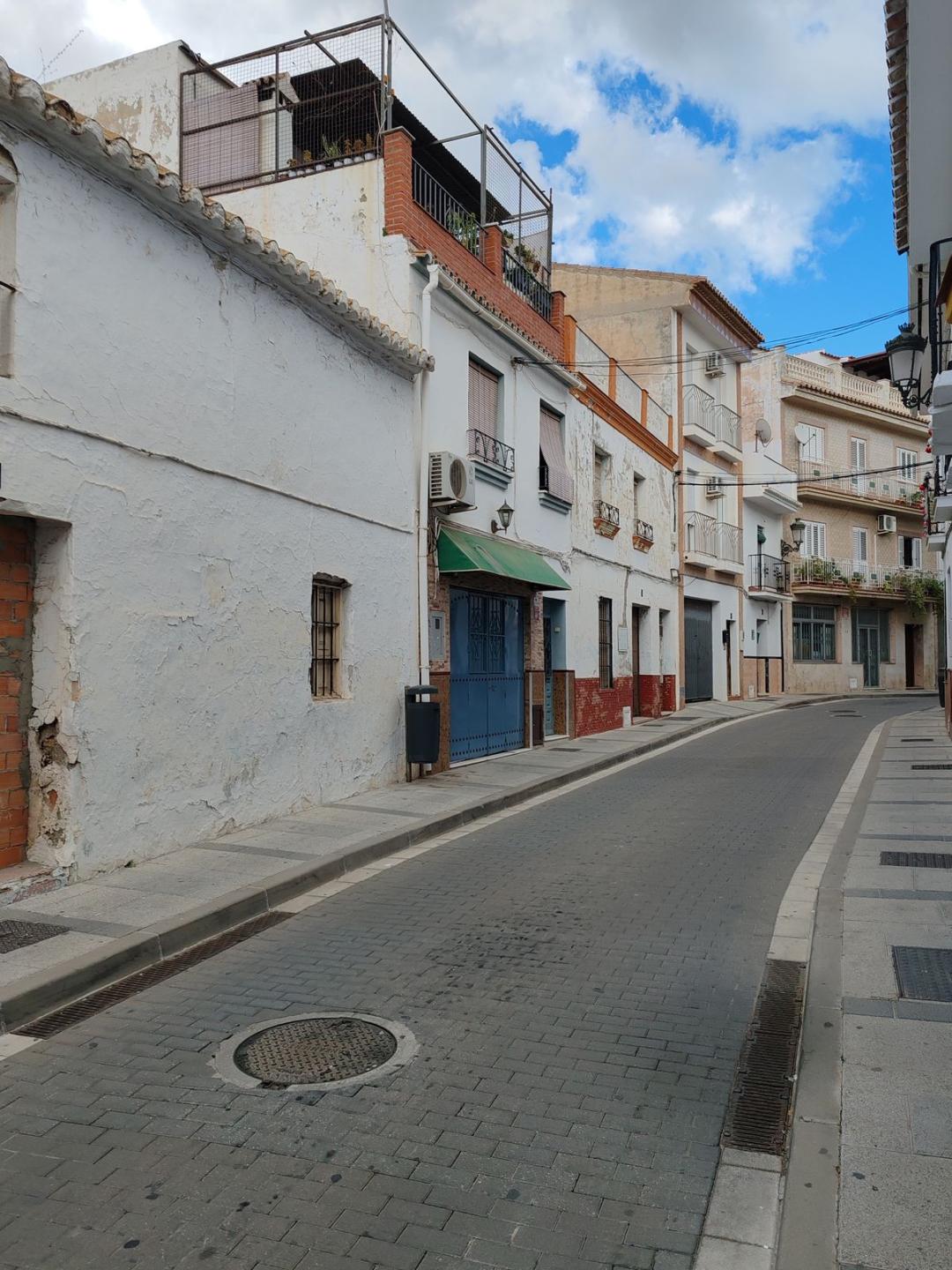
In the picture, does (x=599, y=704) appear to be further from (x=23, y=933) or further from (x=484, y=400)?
(x=23, y=933)

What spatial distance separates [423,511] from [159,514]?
469cm

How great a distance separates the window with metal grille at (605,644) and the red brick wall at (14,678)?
13.4 m

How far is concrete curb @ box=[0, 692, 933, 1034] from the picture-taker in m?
4.55

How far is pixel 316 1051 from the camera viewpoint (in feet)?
13.1

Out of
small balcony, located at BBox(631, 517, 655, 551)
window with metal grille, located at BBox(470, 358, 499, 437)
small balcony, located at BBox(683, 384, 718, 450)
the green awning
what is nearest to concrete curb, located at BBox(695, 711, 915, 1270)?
the green awning

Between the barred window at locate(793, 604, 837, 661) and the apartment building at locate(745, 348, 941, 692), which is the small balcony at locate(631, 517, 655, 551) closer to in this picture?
the apartment building at locate(745, 348, 941, 692)

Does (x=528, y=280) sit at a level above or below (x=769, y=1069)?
above

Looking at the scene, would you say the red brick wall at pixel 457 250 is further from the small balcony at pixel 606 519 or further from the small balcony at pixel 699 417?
→ the small balcony at pixel 699 417

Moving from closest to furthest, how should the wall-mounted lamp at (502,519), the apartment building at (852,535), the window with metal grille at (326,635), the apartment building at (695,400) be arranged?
the window with metal grille at (326,635)
the wall-mounted lamp at (502,519)
the apartment building at (695,400)
the apartment building at (852,535)

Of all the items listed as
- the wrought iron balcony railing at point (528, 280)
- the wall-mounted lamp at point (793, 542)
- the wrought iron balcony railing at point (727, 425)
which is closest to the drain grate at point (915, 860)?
the wrought iron balcony railing at point (528, 280)

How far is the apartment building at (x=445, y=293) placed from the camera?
39.4ft

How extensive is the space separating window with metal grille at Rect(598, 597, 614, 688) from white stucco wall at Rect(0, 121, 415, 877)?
9276mm

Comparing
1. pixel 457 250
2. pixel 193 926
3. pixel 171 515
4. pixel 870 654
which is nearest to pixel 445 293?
pixel 457 250

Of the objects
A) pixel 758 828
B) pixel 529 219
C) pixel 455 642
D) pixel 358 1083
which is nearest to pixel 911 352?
pixel 758 828
